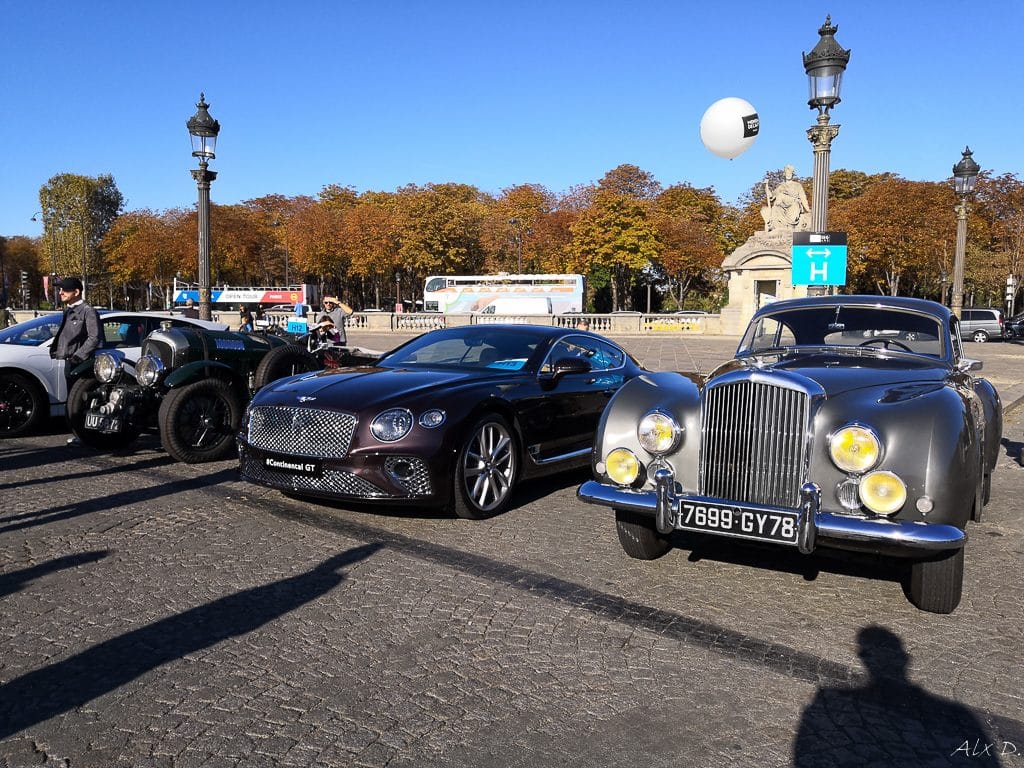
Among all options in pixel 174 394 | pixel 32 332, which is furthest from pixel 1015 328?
pixel 32 332

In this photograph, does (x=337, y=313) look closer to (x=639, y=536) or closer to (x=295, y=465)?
(x=295, y=465)

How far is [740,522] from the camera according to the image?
4383 mm

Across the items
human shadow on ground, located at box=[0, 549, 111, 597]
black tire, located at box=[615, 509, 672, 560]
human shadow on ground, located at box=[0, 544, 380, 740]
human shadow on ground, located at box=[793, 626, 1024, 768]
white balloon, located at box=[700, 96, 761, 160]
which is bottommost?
human shadow on ground, located at box=[793, 626, 1024, 768]

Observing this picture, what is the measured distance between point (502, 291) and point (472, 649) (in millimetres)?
55048

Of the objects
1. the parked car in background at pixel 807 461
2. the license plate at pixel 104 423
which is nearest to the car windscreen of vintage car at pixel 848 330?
the parked car in background at pixel 807 461

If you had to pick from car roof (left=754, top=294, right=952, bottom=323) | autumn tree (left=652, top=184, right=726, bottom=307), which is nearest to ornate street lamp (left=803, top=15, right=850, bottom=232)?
car roof (left=754, top=294, right=952, bottom=323)

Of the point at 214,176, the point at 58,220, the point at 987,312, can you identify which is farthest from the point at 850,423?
the point at 58,220

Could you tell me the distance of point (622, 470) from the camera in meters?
4.89

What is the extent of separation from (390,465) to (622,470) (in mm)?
1768

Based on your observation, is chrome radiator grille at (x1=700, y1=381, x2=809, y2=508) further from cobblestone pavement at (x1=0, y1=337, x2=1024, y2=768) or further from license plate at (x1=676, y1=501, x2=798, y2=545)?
cobblestone pavement at (x1=0, y1=337, x2=1024, y2=768)

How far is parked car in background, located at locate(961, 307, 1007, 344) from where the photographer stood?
3859 cm

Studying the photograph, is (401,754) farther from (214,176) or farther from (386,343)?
(386,343)

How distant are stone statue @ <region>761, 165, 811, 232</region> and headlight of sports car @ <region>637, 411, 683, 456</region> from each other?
108 feet

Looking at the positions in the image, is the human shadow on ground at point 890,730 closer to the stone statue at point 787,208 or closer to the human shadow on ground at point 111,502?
the human shadow on ground at point 111,502
